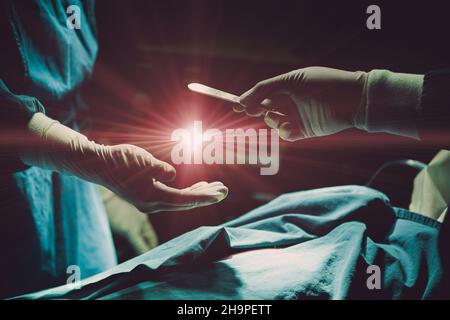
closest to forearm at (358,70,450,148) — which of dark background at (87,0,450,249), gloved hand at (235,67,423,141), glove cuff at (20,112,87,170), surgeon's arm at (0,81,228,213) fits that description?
gloved hand at (235,67,423,141)

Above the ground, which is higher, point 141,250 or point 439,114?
point 439,114

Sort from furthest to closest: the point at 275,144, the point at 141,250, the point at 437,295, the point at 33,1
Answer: the point at 141,250
the point at 275,144
the point at 33,1
the point at 437,295

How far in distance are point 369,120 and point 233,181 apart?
0.48 meters

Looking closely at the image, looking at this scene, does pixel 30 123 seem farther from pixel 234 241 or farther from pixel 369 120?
pixel 369 120

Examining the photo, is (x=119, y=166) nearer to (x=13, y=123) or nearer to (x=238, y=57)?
(x=13, y=123)

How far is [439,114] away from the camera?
2.29 feet

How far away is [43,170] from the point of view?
0.87 meters

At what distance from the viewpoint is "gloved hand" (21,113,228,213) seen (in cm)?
71

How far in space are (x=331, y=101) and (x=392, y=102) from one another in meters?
0.13

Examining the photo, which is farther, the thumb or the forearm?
the thumb

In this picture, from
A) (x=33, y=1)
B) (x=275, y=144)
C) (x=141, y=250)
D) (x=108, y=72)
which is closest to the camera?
(x=33, y=1)

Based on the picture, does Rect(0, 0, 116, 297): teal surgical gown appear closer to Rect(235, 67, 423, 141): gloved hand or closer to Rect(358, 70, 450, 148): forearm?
Rect(235, 67, 423, 141): gloved hand

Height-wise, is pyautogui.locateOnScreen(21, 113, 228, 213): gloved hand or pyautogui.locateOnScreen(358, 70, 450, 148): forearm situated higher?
pyautogui.locateOnScreen(358, 70, 450, 148): forearm

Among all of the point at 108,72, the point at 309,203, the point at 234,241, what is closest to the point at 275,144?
the point at 309,203
